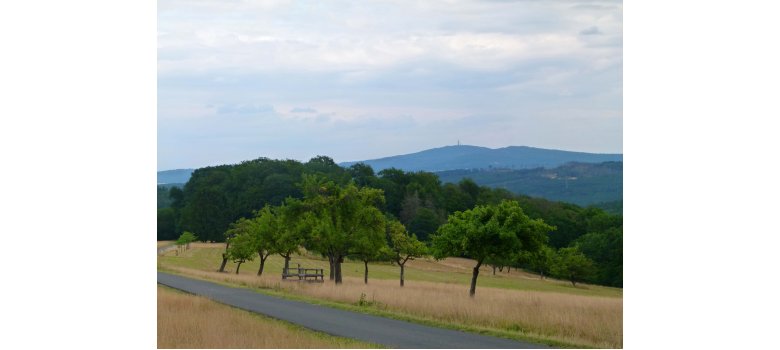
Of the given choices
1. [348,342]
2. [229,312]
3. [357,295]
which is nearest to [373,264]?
[357,295]

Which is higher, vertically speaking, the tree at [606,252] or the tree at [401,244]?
the tree at [401,244]

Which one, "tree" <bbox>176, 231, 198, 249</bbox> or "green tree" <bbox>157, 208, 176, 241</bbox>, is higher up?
"green tree" <bbox>157, 208, 176, 241</bbox>

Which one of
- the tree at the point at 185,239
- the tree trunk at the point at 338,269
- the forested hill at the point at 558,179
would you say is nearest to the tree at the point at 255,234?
the tree at the point at 185,239

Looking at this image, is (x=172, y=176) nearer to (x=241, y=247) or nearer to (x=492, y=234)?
(x=241, y=247)

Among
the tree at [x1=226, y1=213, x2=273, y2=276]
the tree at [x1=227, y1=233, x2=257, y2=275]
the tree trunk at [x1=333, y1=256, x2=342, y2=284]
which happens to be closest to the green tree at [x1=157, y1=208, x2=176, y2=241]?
the tree at [x1=226, y1=213, x2=273, y2=276]

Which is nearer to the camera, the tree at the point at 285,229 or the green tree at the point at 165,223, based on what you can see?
the tree at the point at 285,229

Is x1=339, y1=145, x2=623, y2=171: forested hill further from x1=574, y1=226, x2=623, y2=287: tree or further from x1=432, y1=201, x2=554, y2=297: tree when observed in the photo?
x1=574, y1=226, x2=623, y2=287: tree

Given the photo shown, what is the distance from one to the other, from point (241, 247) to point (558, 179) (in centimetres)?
1934

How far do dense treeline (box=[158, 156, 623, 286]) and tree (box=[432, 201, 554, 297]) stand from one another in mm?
8114

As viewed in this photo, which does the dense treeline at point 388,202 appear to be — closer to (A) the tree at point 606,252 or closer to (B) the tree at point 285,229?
(A) the tree at point 606,252

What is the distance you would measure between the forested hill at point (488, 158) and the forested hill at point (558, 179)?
140 centimetres

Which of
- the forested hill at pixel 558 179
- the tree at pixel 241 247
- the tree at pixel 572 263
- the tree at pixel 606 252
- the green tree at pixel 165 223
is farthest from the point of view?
the tree at pixel 572 263

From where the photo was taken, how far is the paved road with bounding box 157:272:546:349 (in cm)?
1472

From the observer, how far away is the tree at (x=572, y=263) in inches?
2216
